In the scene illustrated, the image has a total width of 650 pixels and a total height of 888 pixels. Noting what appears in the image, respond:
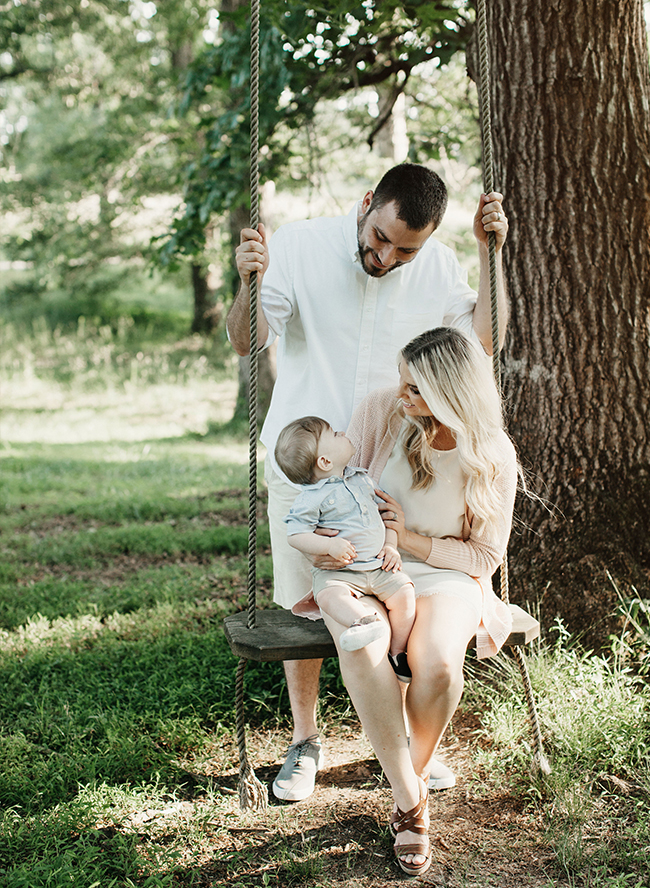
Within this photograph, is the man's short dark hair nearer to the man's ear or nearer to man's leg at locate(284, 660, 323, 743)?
the man's ear

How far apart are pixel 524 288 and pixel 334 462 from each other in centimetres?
126

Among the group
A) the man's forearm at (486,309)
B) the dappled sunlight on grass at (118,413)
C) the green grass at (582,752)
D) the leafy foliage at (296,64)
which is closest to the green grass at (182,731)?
the green grass at (582,752)

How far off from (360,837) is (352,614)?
77cm

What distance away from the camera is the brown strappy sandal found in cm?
217

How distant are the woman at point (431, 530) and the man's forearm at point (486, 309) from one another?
279mm

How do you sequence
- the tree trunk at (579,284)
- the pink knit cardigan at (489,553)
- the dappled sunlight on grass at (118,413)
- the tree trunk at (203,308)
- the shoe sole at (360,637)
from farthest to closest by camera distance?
the tree trunk at (203,308) → the dappled sunlight on grass at (118,413) → the tree trunk at (579,284) → the pink knit cardigan at (489,553) → the shoe sole at (360,637)

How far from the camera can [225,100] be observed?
8.87 m

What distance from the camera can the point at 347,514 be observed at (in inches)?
89.7

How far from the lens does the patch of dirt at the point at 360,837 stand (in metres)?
2.18

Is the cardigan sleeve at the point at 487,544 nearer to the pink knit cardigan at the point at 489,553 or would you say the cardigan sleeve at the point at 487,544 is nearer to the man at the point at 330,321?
the pink knit cardigan at the point at 489,553

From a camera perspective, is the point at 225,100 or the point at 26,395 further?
the point at 26,395

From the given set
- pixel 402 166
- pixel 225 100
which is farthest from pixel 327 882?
pixel 225 100

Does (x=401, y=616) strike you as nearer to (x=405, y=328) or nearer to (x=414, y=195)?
(x=405, y=328)

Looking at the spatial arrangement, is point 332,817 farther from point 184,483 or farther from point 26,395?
point 26,395
